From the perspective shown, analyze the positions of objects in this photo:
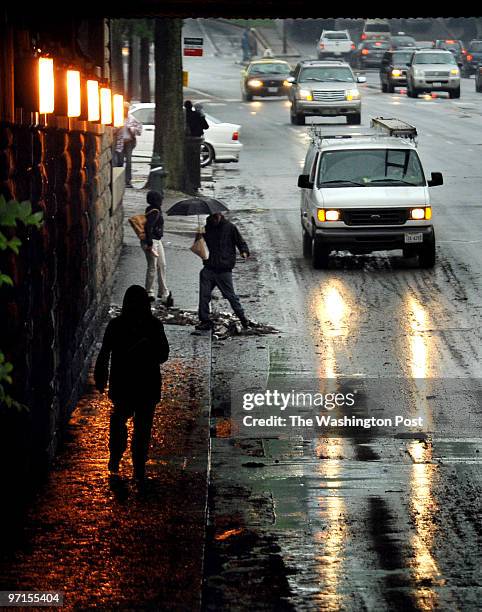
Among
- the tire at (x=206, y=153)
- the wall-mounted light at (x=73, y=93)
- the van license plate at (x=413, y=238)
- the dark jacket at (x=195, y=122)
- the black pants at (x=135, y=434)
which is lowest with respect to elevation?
the tire at (x=206, y=153)

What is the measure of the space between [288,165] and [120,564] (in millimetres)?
29985

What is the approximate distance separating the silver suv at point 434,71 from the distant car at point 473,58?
1732 cm

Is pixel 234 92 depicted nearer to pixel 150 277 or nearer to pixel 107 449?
pixel 150 277

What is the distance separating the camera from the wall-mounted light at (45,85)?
10633 mm

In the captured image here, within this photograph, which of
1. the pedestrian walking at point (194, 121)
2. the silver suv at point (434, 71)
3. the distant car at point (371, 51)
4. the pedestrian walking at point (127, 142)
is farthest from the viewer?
the distant car at point (371, 51)

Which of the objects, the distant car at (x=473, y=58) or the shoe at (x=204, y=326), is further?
the distant car at (x=473, y=58)

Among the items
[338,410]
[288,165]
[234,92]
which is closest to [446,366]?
[338,410]

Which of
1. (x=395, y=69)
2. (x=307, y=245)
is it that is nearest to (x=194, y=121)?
(x=307, y=245)

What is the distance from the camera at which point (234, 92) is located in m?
69.4

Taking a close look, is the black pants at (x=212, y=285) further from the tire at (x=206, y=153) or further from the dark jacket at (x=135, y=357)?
the tire at (x=206, y=153)

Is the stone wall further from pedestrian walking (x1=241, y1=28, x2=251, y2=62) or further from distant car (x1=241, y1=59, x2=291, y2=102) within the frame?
pedestrian walking (x1=241, y1=28, x2=251, y2=62)

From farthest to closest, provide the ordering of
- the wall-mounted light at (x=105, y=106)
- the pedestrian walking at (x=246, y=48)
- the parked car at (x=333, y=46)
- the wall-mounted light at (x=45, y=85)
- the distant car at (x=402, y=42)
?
the pedestrian walking at (x=246, y=48), the parked car at (x=333, y=46), the distant car at (x=402, y=42), the wall-mounted light at (x=105, y=106), the wall-mounted light at (x=45, y=85)

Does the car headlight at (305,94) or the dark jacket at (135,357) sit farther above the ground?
the dark jacket at (135,357)

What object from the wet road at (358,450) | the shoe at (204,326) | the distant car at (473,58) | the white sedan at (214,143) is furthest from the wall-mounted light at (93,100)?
the distant car at (473,58)
